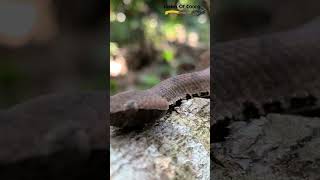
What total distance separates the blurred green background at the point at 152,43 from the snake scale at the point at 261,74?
0.38 feet

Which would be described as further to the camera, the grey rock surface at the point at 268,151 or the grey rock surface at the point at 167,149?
the grey rock surface at the point at 268,151

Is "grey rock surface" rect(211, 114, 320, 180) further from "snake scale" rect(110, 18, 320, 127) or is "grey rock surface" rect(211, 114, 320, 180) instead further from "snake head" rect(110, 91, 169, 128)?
"snake head" rect(110, 91, 169, 128)

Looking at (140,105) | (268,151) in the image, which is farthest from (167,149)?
(268,151)

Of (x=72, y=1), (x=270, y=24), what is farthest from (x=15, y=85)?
(x=270, y=24)

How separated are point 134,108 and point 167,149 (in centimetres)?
12

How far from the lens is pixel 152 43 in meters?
1.70

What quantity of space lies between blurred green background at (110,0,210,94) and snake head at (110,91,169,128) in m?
0.27

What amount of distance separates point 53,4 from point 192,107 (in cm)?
36

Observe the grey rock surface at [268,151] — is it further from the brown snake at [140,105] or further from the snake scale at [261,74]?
the brown snake at [140,105]

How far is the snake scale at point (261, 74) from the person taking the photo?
1125 mm

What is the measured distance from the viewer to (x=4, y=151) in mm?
866

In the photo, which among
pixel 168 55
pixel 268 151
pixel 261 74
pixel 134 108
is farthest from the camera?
pixel 168 55

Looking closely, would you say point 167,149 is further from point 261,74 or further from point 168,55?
point 168,55

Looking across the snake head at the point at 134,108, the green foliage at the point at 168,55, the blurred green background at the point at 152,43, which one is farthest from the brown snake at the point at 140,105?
the green foliage at the point at 168,55
